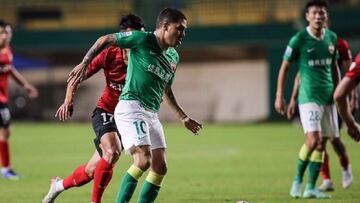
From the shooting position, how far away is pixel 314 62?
10.3 m

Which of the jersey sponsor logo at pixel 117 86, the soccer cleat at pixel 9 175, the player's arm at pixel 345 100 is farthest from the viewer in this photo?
the soccer cleat at pixel 9 175

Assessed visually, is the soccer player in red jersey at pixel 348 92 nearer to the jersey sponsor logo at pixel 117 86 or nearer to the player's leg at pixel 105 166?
the player's leg at pixel 105 166

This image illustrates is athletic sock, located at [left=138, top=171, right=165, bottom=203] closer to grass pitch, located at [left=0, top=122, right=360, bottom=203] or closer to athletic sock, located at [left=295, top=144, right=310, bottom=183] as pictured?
grass pitch, located at [left=0, top=122, right=360, bottom=203]

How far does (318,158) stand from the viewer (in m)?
10.1

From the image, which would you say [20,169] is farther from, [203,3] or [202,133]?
[203,3]

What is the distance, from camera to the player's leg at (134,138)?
758 centimetres

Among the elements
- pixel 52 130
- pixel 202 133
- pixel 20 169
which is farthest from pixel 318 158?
pixel 52 130

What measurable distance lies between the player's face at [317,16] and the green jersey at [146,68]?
2755 millimetres

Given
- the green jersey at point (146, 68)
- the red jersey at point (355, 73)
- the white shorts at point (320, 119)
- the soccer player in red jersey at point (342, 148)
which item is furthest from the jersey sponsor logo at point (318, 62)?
the red jersey at point (355, 73)

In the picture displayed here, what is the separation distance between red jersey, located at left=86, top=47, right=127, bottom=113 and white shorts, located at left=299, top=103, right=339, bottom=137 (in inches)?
101

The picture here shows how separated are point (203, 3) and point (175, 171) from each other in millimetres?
21159

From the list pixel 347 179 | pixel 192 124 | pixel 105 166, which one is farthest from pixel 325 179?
pixel 105 166

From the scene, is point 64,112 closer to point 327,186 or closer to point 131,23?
point 131,23

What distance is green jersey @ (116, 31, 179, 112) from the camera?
25.1 ft
